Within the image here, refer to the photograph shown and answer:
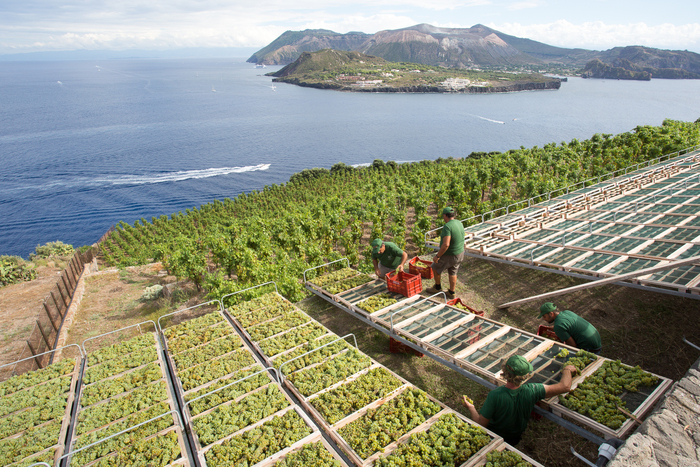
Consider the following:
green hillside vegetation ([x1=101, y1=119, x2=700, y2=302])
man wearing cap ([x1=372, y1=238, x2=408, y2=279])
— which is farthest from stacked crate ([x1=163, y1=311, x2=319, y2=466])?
green hillside vegetation ([x1=101, y1=119, x2=700, y2=302])

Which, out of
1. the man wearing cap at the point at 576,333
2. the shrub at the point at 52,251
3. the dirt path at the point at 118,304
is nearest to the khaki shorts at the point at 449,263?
the man wearing cap at the point at 576,333

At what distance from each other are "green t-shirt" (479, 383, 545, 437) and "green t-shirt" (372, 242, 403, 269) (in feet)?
19.4

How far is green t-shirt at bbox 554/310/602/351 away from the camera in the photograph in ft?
27.1

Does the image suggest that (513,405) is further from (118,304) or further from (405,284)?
(118,304)

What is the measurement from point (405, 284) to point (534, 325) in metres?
4.44

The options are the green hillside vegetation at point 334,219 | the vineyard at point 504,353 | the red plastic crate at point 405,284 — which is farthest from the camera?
the green hillside vegetation at point 334,219

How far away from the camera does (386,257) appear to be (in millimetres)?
12203

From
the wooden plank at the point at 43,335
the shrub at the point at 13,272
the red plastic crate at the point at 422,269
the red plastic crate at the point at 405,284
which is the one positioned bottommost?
the shrub at the point at 13,272

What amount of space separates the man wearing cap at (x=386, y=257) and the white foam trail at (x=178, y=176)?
64.9 m

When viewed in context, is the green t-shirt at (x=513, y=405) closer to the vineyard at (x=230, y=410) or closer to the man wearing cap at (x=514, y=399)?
the man wearing cap at (x=514, y=399)

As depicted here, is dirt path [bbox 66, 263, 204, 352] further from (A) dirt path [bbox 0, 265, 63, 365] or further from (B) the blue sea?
(B) the blue sea

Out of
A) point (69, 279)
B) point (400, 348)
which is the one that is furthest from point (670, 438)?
point (69, 279)

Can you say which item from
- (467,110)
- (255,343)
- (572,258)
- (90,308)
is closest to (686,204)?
(572,258)

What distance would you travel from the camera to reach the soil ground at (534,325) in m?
7.86
